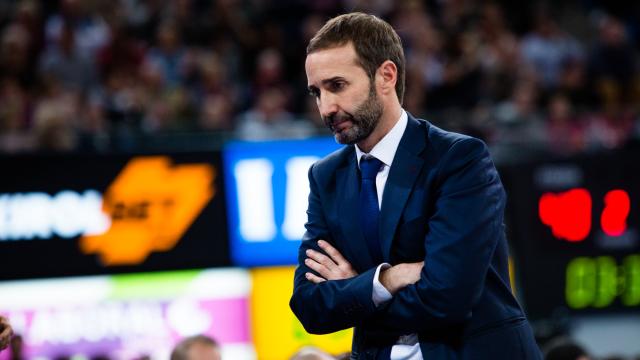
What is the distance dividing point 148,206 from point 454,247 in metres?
5.98

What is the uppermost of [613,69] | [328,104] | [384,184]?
[613,69]

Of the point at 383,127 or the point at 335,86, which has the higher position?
the point at 335,86

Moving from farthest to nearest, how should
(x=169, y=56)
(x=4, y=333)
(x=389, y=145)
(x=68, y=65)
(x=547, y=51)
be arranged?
1. (x=547, y=51)
2. (x=169, y=56)
3. (x=68, y=65)
4. (x=4, y=333)
5. (x=389, y=145)

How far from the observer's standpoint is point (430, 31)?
13320 mm

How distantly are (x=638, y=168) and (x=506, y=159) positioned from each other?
1.20 metres

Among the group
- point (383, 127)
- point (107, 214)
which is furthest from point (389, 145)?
point (107, 214)

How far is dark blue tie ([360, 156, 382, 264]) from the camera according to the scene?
11.3 feet

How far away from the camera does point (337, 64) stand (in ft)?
11.3

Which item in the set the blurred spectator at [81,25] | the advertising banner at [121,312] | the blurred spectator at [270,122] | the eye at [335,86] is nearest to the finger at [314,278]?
the eye at [335,86]

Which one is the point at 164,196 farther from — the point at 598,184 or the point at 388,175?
the point at 388,175

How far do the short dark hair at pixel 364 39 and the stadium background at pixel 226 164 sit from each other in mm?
5684

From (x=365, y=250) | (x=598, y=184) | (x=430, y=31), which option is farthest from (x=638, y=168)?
(x=365, y=250)

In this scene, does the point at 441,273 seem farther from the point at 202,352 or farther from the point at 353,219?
the point at 202,352

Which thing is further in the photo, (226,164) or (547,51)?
(547,51)
